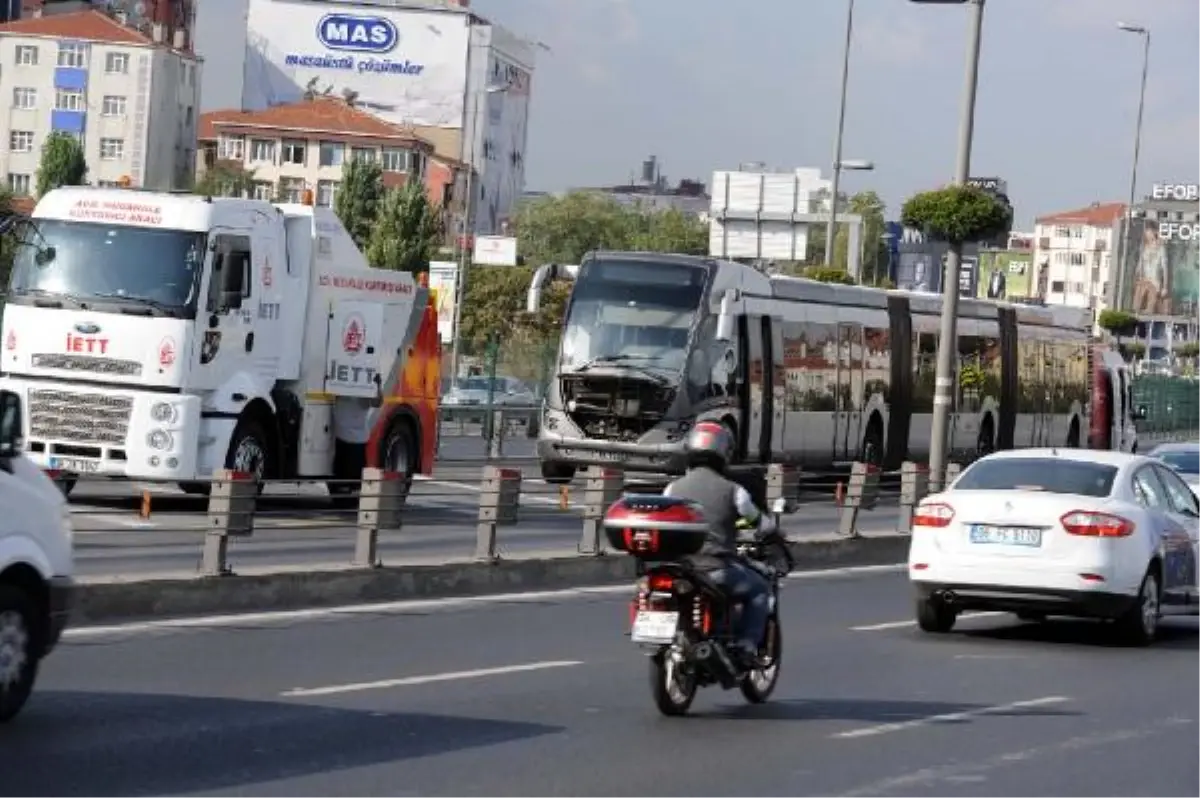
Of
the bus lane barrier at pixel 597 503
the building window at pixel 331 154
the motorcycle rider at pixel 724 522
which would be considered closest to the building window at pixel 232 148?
the building window at pixel 331 154

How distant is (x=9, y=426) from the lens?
1098cm

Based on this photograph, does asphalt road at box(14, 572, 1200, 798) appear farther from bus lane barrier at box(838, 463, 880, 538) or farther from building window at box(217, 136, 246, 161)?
building window at box(217, 136, 246, 161)

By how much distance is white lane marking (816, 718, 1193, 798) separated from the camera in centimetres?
1100

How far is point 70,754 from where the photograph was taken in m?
10.6

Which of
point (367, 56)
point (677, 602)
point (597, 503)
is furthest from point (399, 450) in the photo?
point (367, 56)

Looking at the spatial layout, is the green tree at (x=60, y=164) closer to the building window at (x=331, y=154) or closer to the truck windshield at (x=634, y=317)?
the building window at (x=331, y=154)

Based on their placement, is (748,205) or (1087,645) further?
(748,205)

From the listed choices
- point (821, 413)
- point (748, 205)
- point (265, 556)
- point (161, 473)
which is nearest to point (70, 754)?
point (265, 556)

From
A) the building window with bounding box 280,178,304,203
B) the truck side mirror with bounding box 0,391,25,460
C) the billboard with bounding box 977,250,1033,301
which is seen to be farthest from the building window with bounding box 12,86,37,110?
the truck side mirror with bounding box 0,391,25,460

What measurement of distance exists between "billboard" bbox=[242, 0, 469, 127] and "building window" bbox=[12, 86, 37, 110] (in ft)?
47.6

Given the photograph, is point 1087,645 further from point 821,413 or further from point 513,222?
point 513,222

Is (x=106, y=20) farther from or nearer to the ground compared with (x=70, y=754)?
farther from the ground

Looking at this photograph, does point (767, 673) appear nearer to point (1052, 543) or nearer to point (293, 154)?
point (1052, 543)

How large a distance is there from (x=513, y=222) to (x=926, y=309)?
12746cm
